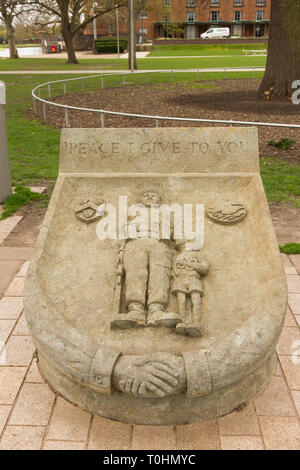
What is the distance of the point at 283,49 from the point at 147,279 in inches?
483

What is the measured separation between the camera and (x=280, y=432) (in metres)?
3.32

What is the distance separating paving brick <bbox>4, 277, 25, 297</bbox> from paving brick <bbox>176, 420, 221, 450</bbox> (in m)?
2.71

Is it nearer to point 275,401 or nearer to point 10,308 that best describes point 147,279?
point 275,401

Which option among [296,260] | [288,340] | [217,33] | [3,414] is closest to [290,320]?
[288,340]

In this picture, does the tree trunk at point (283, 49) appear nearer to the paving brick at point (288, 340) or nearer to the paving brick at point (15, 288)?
the paving brick at point (288, 340)

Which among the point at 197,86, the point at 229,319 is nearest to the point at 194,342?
the point at 229,319

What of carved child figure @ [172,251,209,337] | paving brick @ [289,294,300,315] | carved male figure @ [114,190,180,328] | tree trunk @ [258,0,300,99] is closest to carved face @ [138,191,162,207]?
carved male figure @ [114,190,180,328]

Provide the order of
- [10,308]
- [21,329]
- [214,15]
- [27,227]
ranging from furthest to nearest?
[214,15]
[27,227]
[10,308]
[21,329]

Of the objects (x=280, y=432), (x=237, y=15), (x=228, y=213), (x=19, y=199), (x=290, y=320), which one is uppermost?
(x=237, y=15)

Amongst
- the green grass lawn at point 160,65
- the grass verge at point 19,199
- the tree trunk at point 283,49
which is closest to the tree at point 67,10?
the green grass lawn at point 160,65

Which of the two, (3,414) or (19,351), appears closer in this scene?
(3,414)

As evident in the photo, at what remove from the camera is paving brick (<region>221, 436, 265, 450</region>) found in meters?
3.19

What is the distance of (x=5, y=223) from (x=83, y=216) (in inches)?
117
